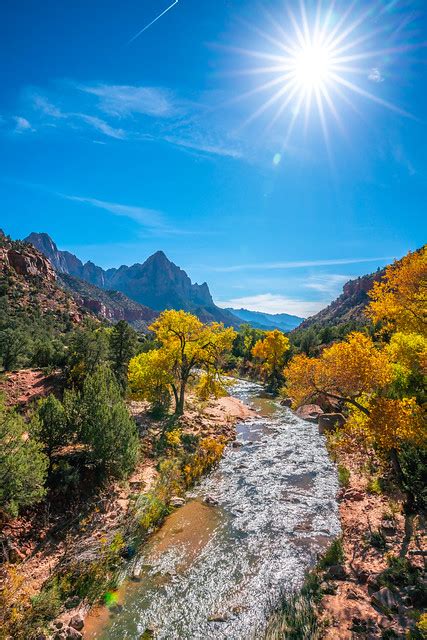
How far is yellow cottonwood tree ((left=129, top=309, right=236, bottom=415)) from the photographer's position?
84.3ft

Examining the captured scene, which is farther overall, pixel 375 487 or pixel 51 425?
pixel 375 487

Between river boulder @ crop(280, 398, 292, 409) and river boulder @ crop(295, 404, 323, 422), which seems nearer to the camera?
river boulder @ crop(295, 404, 323, 422)

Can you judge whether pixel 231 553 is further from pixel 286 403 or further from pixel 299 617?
pixel 286 403

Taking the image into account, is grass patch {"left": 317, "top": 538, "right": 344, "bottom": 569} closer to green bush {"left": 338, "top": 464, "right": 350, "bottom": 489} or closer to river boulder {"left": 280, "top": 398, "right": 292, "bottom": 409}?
green bush {"left": 338, "top": 464, "right": 350, "bottom": 489}

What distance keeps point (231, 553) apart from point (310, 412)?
25.0 metres

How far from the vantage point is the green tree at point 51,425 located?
1345cm

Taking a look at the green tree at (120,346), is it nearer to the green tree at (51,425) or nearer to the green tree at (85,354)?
the green tree at (85,354)

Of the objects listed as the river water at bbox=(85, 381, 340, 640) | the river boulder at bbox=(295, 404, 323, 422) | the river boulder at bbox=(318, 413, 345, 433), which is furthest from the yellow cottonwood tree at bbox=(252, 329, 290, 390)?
the river water at bbox=(85, 381, 340, 640)

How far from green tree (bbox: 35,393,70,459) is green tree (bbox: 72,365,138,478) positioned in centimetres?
62

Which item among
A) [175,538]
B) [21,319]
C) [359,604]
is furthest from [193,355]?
[21,319]

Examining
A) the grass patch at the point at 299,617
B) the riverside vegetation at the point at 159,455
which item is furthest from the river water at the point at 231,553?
the riverside vegetation at the point at 159,455

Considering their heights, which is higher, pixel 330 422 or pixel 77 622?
pixel 330 422

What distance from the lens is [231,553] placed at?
1205cm

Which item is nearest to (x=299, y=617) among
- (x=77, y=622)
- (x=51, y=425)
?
(x=77, y=622)
